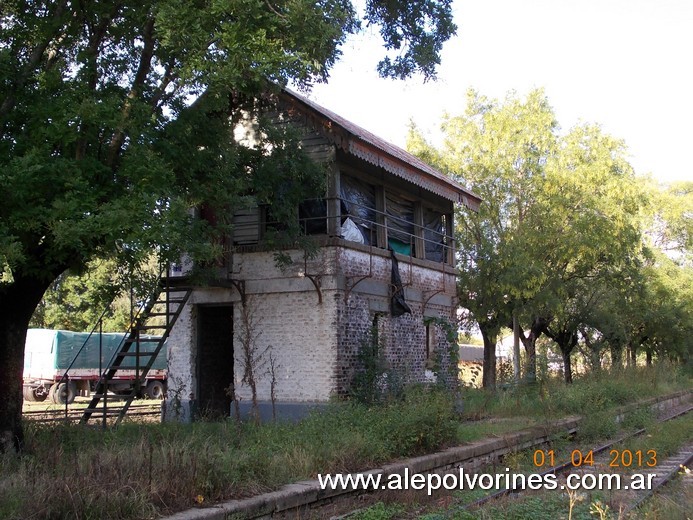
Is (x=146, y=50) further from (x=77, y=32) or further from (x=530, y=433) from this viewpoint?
(x=530, y=433)

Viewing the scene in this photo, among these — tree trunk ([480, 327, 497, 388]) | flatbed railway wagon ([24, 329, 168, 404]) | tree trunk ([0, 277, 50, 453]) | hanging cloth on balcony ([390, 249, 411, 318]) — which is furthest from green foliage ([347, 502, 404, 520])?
flatbed railway wagon ([24, 329, 168, 404])

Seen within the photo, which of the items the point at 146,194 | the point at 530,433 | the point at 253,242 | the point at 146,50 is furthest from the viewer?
the point at 253,242

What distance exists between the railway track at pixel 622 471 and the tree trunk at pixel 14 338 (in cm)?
612

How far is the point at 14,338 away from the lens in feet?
32.9

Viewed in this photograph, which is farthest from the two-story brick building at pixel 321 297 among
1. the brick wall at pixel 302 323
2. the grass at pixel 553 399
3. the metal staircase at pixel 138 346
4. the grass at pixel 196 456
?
the grass at pixel 196 456

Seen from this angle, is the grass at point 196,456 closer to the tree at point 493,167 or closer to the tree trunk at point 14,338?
the tree trunk at point 14,338

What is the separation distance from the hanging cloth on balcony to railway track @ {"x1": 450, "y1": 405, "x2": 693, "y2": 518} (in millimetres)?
5079

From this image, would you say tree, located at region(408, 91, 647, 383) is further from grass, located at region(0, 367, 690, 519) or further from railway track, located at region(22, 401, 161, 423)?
railway track, located at region(22, 401, 161, 423)

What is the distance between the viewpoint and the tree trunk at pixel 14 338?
9836mm

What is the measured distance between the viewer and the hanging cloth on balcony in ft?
55.0

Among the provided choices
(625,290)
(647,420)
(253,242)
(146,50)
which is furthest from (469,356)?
(146,50)

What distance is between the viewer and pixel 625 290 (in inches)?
1160

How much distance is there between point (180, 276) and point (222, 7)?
782 centimetres
